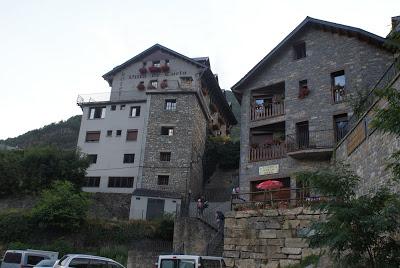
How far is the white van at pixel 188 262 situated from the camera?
14.0 metres

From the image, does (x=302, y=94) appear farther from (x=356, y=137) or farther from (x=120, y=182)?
(x=120, y=182)

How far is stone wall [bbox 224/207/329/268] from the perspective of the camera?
17547 millimetres

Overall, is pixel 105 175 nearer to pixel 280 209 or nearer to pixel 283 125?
pixel 283 125

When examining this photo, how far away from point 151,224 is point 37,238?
7688 millimetres

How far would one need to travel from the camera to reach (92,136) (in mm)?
42062

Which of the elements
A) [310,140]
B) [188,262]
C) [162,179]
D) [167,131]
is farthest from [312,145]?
[167,131]

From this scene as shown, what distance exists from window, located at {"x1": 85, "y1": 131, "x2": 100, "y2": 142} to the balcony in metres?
22.0

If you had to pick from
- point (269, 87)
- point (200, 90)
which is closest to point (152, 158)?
point (200, 90)

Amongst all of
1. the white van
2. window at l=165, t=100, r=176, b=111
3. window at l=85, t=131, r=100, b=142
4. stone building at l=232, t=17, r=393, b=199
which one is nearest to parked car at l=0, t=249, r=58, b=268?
the white van

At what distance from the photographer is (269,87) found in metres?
28.5

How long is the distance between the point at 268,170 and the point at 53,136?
165ft

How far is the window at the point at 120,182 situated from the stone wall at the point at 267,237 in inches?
796

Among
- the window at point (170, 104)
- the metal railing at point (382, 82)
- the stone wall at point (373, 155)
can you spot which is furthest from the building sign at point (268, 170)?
the window at point (170, 104)

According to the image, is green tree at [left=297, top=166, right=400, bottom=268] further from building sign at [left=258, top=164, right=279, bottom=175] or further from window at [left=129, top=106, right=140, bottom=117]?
window at [left=129, top=106, right=140, bottom=117]
